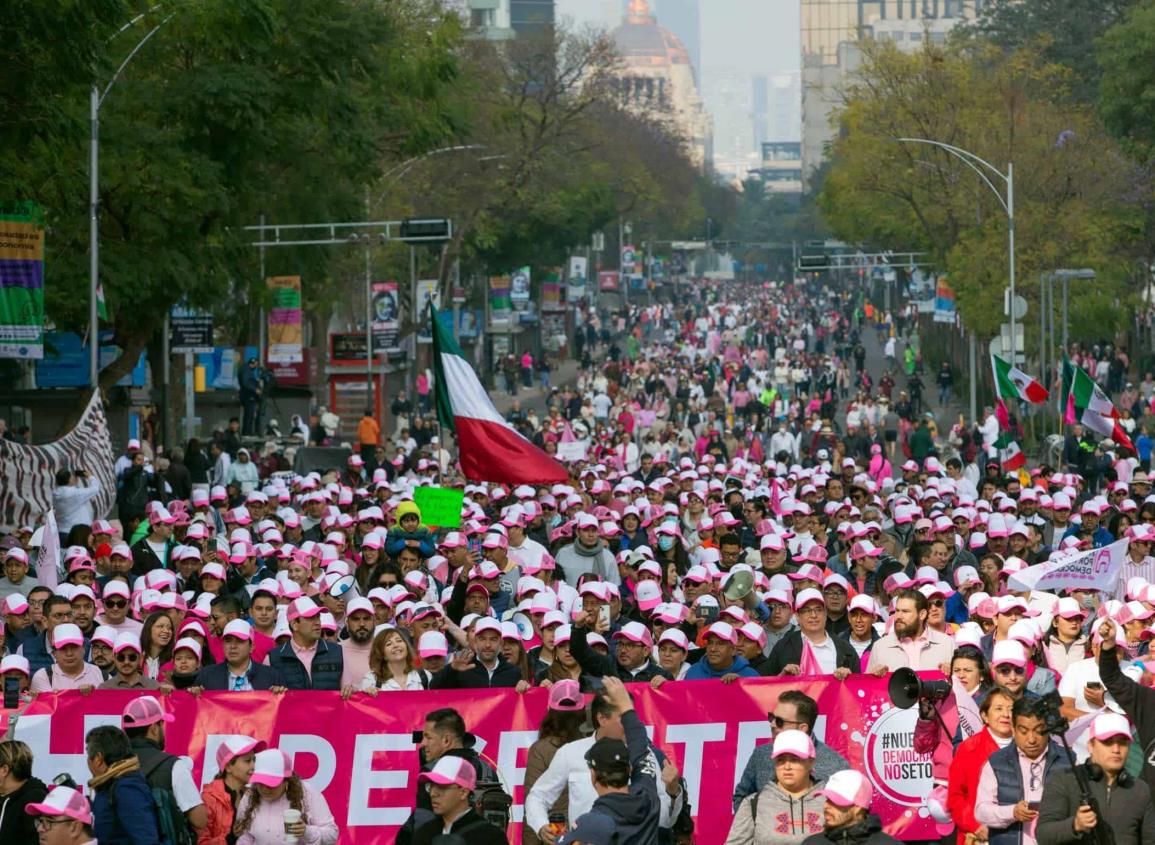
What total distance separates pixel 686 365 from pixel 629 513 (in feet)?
152

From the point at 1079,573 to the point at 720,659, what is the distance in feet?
11.7

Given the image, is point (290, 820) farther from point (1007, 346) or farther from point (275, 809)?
point (1007, 346)

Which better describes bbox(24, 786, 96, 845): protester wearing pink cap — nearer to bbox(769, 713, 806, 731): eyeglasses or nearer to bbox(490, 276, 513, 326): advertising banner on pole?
bbox(769, 713, 806, 731): eyeglasses

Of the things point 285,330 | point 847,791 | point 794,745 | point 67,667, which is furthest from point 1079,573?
point 285,330

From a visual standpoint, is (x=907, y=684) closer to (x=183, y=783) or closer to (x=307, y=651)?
(x=183, y=783)

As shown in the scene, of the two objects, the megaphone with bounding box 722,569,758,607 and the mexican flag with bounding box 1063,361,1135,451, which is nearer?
the megaphone with bounding box 722,569,758,607

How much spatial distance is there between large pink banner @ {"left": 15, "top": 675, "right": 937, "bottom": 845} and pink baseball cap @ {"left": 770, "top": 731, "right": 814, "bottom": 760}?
9.74 feet

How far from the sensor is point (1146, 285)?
7062 cm

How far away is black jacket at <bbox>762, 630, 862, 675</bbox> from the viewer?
13.6m

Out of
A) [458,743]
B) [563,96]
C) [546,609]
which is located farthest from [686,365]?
[458,743]

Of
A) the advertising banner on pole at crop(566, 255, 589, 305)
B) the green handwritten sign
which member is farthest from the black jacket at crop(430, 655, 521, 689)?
the advertising banner on pole at crop(566, 255, 589, 305)

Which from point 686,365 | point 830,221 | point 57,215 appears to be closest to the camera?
point 57,215

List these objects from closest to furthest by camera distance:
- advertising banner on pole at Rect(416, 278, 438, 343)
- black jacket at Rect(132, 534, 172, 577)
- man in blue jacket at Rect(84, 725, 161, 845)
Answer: man in blue jacket at Rect(84, 725, 161, 845) → black jacket at Rect(132, 534, 172, 577) → advertising banner on pole at Rect(416, 278, 438, 343)

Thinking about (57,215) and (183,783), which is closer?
(183,783)
